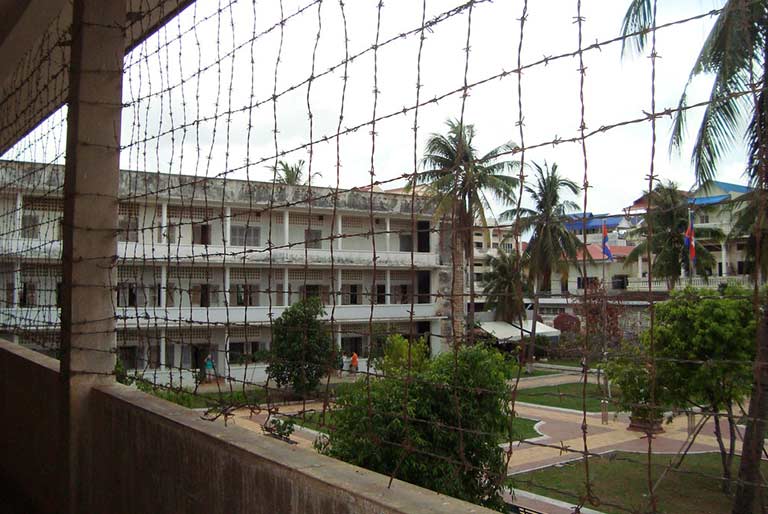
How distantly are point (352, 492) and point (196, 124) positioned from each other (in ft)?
5.35

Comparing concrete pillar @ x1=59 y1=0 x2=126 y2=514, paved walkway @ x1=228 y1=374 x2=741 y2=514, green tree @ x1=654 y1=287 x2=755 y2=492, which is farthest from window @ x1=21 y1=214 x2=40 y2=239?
green tree @ x1=654 y1=287 x2=755 y2=492

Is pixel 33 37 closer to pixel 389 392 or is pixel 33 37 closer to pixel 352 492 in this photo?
pixel 389 392

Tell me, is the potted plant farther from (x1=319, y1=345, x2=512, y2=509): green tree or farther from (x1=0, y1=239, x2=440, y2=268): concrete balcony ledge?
(x1=319, y1=345, x2=512, y2=509): green tree

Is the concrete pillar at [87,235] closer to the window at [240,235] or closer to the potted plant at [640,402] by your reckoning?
the potted plant at [640,402]

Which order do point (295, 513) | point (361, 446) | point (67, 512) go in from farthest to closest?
point (361, 446) < point (67, 512) < point (295, 513)

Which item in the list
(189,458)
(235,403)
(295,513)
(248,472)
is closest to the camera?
(295,513)

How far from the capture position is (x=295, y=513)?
5.17ft

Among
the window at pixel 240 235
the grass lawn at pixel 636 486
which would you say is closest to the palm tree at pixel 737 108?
the grass lawn at pixel 636 486

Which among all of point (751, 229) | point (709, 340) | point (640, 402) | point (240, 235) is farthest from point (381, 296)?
point (240, 235)

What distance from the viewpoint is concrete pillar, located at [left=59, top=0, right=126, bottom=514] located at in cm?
269

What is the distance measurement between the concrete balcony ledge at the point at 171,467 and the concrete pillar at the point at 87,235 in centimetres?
5

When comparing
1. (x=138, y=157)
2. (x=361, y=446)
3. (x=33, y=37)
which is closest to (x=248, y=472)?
(x=138, y=157)

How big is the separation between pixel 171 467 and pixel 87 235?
1092mm

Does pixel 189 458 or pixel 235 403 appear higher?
pixel 235 403
